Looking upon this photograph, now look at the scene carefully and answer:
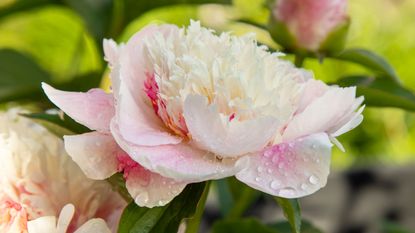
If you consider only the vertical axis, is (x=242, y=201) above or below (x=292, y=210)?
below

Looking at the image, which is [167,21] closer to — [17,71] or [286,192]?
[17,71]

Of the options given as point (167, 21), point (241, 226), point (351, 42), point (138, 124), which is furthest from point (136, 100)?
point (167, 21)

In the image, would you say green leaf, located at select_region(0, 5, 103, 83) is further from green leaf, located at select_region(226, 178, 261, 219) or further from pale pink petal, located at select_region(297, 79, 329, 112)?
pale pink petal, located at select_region(297, 79, 329, 112)

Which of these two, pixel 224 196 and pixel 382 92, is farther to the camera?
pixel 224 196

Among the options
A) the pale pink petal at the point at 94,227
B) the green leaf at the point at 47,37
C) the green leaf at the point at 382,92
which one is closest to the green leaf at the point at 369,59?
the green leaf at the point at 382,92

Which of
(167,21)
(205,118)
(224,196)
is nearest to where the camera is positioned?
(205,118)

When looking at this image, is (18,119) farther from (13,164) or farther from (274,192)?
(274,192)

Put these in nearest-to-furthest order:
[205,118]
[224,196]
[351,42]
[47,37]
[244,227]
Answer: [205,118]
[244,227]
[224,196]
[351,42]
[47,37]
